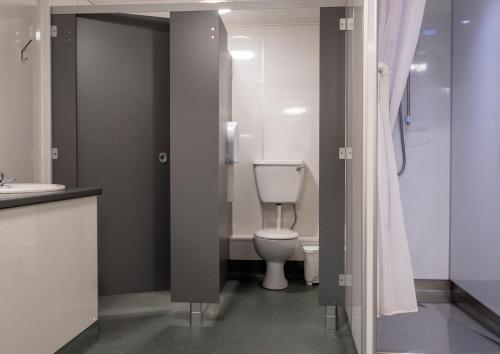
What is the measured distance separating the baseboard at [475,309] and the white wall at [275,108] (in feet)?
3.93

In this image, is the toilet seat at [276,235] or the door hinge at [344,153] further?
the toilet seat at [276,235]

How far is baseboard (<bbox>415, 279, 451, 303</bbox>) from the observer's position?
2.85 m

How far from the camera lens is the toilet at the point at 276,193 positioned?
308 centimetres

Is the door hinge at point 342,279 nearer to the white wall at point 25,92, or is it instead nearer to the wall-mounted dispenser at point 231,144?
the wall-mounted dispenser at point 231,144

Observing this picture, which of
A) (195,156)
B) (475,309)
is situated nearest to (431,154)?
(475,309)

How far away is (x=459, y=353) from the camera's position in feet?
6.70

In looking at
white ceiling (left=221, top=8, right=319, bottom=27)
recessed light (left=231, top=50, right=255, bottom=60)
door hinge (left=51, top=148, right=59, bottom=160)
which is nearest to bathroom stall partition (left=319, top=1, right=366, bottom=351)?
white ceiling (left=221, top=8, right=319, bottom=27)

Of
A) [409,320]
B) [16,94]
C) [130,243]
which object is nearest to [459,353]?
[409,320]

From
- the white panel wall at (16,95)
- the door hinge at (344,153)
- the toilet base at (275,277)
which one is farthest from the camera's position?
the toilet base at (275,277)

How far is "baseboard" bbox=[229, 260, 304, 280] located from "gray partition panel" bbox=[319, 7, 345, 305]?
1138mm

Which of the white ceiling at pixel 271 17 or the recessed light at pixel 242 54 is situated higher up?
the white ceiling at pixel 271 17

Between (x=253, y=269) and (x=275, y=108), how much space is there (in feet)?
4.77

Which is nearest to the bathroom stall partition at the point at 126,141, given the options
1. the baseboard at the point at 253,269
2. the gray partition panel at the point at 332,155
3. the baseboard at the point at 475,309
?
the baseboard at the point at 253,269

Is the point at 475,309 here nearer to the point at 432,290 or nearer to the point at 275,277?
the point at 432,290
